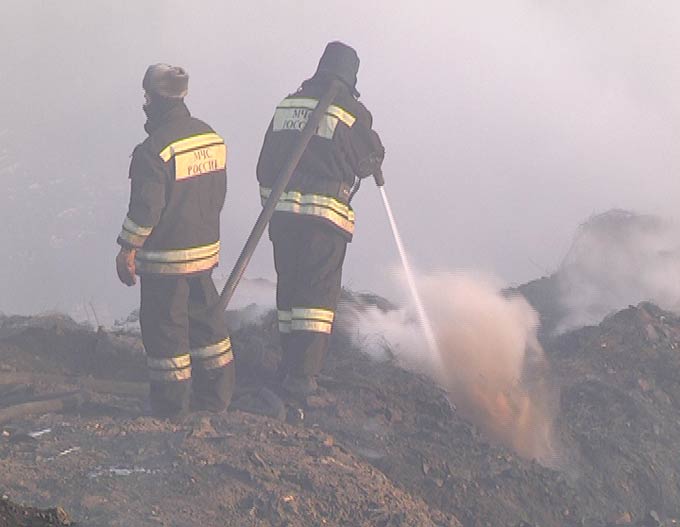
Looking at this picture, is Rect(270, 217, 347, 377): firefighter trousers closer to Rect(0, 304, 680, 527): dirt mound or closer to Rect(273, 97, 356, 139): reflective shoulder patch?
Rect(0, 304, 680, 527): dirt mound

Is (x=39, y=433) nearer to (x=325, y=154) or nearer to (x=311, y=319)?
(x=311, y=319)

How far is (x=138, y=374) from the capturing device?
6.62 meters

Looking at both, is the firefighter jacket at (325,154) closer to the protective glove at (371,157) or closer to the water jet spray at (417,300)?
the protective glove at (371,157)

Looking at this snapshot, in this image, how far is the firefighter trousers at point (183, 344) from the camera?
18.3ft

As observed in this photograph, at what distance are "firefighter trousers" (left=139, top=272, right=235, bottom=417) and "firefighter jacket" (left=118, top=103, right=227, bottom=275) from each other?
124 millimetres

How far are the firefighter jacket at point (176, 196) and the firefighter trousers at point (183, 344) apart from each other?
124mm

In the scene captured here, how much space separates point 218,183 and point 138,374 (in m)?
1.66

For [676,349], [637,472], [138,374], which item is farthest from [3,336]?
[676,349]

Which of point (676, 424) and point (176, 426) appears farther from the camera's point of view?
point (676, 424)

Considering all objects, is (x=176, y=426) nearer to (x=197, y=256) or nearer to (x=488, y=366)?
(x=197, y=256)

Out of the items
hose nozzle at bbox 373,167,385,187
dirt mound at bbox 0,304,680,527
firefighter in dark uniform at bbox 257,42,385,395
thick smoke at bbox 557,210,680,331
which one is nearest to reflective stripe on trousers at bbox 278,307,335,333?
firefighter in dark uniform at bbox 257,42,385,395

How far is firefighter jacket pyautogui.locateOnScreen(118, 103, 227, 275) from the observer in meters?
5.34

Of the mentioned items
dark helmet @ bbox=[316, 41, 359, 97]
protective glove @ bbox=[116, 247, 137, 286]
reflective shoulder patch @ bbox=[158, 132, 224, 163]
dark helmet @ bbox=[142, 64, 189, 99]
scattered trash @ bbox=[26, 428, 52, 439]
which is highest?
dark helmet @ bbox=[316, 41, 359, 97]

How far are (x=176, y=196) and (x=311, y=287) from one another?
3.53ft
